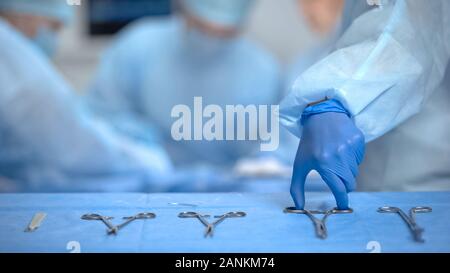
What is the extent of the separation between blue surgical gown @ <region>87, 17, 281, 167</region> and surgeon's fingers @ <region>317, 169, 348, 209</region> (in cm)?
196

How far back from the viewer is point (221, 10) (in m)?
2.94

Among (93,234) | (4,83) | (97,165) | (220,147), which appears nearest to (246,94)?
(220,147)

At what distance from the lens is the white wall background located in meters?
3.19

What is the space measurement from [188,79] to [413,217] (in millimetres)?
2180

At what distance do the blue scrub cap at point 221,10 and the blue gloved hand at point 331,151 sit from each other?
6.44 ft

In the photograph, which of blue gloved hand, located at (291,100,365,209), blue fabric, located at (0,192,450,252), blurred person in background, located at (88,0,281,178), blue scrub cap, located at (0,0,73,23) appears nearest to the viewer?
blue fabric, located at (0,192,450,252)

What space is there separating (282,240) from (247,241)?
0.16 ft

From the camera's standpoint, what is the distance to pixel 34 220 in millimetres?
995

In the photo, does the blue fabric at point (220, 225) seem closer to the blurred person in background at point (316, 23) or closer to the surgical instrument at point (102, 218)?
the surgical instrument at point (102, 218)

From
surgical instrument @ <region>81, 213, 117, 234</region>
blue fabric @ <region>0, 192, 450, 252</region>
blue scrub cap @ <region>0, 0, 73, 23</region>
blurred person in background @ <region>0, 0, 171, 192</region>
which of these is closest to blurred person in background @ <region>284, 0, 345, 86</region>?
blurred person in background @ <region>0, 0, 171, 192</region>

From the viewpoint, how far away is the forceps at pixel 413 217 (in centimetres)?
90

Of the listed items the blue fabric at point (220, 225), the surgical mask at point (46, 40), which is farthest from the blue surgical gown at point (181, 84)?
the blue fabric at point (220, 225)

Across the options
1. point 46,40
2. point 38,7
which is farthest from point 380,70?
point 46,40

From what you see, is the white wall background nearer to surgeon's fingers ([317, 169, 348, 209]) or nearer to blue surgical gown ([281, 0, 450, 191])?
blue surgical gown ([281, 0, 450, 191])
